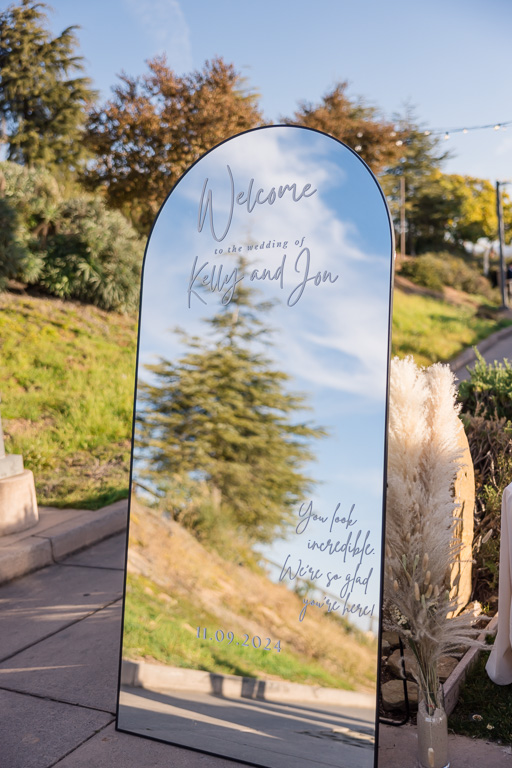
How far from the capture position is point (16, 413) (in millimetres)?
6965

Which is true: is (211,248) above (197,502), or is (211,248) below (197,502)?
above

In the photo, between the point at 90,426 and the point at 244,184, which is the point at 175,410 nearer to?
the point at 244,184

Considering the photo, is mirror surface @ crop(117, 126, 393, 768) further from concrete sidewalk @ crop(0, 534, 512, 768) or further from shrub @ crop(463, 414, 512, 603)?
shrub @ crop(463, 414, 512, 603)

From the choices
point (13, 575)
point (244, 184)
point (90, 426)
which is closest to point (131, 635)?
point (244, 184)

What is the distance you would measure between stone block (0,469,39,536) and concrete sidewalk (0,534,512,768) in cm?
45

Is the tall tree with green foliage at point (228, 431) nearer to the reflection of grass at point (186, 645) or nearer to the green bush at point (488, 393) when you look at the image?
the reflection of grass at point (186, 645)

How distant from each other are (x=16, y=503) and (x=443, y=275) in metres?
21.6

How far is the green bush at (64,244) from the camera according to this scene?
980 cm

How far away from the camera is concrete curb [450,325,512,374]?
12697mm

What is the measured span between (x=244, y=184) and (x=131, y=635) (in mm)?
1795

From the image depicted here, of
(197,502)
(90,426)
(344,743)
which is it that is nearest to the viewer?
(344,743)

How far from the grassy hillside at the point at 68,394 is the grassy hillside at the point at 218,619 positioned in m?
3.04

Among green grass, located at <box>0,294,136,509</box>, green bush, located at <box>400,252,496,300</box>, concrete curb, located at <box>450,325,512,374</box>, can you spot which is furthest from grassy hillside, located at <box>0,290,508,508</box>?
green bush, located at <box>400,252,496,300</box>

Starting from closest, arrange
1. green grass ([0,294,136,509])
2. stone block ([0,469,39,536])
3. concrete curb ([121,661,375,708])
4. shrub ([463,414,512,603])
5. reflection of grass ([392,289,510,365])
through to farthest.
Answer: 1. concrete curb ([121,661,375,708])
2. shrub ([463,414,512,603])
3. stone block ([0,469,39,536])
4. green grass ([0,294,136,509])
5. reflection of grass ([392,289,510,365])
